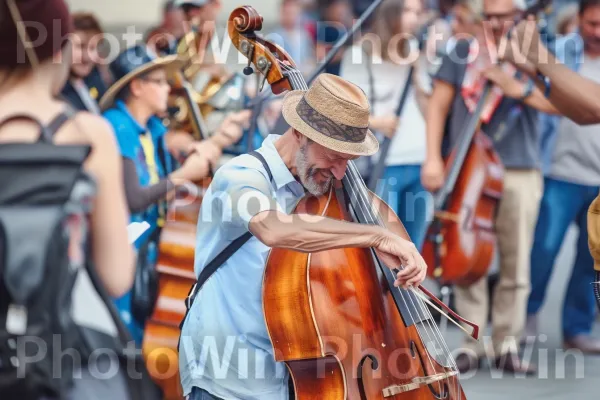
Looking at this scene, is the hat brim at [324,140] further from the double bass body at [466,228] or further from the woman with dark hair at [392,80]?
the woman with dark hair at [392,80]

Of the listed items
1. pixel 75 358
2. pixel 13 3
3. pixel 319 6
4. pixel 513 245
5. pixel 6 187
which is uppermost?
pixel 13 3

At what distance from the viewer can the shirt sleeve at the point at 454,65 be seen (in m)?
6.71

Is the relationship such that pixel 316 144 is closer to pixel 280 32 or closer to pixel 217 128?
pixel 217 128

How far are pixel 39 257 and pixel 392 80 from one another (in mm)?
4601

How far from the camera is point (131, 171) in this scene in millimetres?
5574

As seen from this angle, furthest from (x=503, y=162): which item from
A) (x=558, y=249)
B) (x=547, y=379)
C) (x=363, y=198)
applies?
(x=363, y=198)

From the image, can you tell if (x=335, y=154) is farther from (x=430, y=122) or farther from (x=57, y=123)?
(x=430, y=122)

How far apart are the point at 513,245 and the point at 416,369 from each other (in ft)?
11.1

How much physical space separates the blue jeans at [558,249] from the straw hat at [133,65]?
2.32m

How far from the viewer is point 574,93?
4.40m

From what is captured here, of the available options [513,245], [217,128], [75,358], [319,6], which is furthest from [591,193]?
[319,6]

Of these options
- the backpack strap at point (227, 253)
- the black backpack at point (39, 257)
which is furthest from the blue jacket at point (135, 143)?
the black backpack at point (39, 257)

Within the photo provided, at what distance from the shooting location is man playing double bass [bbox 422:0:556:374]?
665 centimetres

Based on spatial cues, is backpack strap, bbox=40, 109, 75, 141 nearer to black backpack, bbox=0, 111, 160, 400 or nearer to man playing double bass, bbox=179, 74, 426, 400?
black backpack, bbox=0, 111, 160, 400
